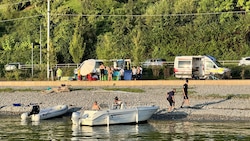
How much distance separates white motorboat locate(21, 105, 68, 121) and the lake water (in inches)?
39.3

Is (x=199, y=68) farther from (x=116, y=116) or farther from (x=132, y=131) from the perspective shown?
(x=132, y=131)

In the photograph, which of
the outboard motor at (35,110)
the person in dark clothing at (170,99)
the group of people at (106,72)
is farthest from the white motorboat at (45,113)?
the group of people at (106,72)

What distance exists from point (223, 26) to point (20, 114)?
4082 cm

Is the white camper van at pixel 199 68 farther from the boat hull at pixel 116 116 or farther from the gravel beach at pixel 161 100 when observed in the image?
the boat hull at pixel 116 116

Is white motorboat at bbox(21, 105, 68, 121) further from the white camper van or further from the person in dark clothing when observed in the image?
the white camper van

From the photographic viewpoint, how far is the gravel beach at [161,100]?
34.6m

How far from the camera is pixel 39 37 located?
80938 millimetres

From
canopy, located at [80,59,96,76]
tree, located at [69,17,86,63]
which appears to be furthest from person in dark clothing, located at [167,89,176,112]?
tree, located at [69,17,86,63]

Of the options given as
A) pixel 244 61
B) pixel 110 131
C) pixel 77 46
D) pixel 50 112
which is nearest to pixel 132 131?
pixel 110 131

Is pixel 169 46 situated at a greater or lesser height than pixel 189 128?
greater

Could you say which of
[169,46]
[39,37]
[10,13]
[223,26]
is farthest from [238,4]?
[10,13]

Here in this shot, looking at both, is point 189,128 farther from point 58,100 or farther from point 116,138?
point 58,100

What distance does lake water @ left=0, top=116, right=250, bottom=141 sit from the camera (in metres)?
27.6

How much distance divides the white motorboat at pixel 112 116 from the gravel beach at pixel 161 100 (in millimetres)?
2079
